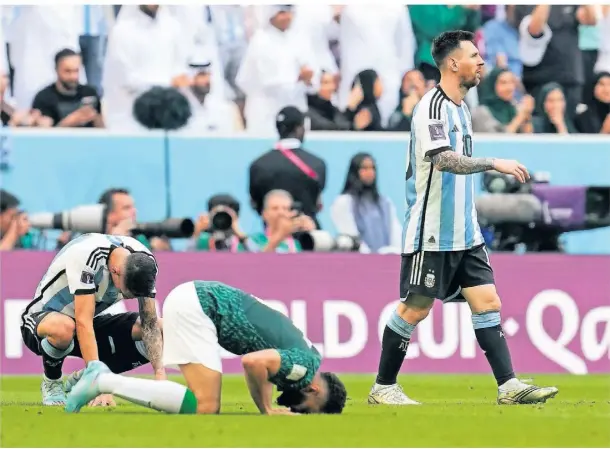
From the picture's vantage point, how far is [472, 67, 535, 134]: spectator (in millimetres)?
16359

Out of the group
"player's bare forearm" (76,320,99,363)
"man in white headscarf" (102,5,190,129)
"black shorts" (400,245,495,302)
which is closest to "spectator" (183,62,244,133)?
"man in white headscarf" (102,5,190,129)

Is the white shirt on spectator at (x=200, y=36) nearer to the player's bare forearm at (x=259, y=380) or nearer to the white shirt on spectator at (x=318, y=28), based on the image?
the white shirt on spectator at (x=318, y=28)

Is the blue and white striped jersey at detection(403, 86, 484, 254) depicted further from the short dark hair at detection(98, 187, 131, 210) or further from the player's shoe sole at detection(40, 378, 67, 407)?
the short dark hair at detection(98, 187, 131, 210)

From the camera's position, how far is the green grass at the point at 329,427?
7.20 metres

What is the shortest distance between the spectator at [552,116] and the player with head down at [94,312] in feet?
25.7

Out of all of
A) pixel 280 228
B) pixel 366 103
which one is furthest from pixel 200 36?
pixel 280 228

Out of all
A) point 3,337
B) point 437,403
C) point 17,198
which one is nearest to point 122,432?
point 437,403

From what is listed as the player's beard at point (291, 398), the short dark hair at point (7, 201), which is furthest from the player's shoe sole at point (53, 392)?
the short dark hair at point (7, 201)

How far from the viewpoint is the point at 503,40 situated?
1672 cm

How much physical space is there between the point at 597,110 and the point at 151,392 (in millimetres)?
9925

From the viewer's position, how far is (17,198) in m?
14.6

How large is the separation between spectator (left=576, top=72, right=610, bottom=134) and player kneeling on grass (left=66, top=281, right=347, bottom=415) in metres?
8.89

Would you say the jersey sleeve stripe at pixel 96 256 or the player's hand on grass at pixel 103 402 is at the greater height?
the jersey sleeve stripe at pixel 96 256

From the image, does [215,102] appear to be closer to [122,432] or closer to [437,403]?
[437,403]
